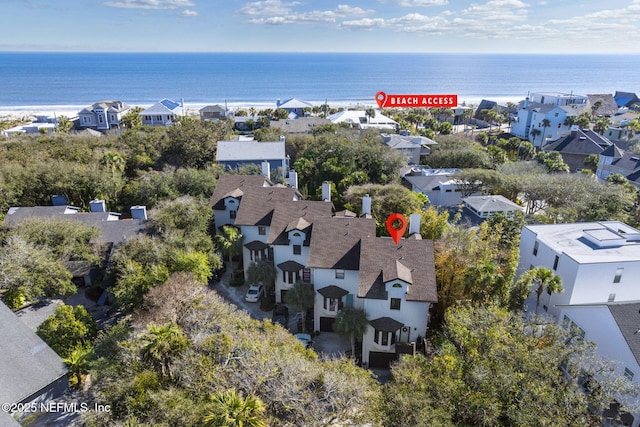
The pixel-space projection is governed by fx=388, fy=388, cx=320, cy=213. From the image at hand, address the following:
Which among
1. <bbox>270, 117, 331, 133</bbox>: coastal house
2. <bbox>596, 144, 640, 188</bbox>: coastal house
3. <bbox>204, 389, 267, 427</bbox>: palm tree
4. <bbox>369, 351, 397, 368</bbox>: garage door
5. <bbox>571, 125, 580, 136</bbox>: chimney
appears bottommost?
<bbox>369, 351, 397, 368</bbox>: garage door

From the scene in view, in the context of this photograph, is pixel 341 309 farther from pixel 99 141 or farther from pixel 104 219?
pixel 99 141

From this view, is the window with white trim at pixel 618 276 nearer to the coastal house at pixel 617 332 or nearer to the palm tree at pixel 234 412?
the coastal house at pixel 617 332

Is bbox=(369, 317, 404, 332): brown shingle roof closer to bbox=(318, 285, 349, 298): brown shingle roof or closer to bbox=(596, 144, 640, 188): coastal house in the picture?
bbox=(318, 285, 349, 298): brown shingle roof

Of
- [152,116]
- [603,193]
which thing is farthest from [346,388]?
[152,116]

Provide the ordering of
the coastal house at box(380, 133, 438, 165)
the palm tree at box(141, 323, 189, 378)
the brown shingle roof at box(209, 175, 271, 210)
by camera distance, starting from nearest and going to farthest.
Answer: the palm tree at box(141, 323, 189, 378)
the brown shingle roof at box(209, 175, 271, 210)
the coastal house at box(380, 133, 438, 165)

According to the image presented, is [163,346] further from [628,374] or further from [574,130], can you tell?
[574,130]

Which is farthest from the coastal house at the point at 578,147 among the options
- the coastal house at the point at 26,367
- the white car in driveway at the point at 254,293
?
the coastal house at the point at 26,367

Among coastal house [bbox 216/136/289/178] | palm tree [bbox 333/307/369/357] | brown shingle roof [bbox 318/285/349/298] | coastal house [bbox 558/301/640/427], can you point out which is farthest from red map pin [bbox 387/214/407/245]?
coastal house [bbox 216/136/289/178]

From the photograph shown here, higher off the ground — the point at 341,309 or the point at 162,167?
the point at 162,167
